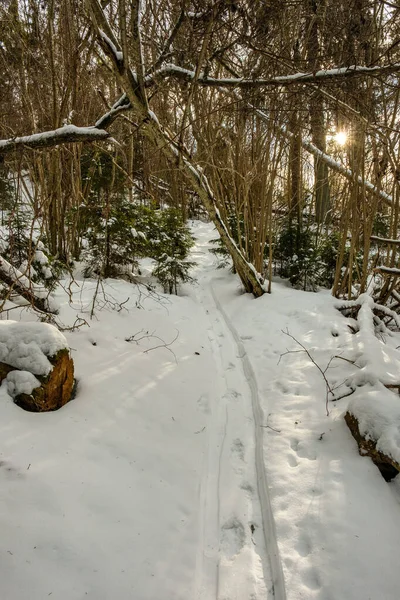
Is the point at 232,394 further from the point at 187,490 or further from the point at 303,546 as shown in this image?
the point at 303,546

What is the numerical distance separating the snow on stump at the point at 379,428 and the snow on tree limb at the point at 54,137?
131 inches

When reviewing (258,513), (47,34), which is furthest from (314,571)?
(47,34)

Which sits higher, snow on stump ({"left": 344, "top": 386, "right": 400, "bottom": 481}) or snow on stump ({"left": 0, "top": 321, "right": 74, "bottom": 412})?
snow on stump ({"left": 0, "top": 321, "right": 74, "bottom": 412})

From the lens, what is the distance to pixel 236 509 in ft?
7.63

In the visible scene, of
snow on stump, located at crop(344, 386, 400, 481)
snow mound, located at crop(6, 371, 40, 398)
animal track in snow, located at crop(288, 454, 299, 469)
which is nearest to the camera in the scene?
snow on stump, located at crop(344, 386, 400, 481)

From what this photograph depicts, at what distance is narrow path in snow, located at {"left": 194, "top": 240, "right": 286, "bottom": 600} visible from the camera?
1864 mm

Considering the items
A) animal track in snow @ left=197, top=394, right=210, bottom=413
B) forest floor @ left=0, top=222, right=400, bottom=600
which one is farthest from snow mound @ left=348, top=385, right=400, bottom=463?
animal track in snow @ left=197, top=394, right=210, bottom=413

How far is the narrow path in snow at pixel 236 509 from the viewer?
1.86 m

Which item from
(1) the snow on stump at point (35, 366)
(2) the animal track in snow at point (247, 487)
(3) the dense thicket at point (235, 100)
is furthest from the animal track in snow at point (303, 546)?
(3) the dense thicket at point (235, 100)

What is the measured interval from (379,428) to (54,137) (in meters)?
3.67

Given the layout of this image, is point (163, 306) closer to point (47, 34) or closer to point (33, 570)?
point (33, 570)

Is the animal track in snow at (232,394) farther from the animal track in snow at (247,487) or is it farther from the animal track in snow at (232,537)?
the animal track in snow at (232,537)

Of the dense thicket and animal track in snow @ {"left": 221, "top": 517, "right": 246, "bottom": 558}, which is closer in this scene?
animal track in snow @ {"left": 221, "top": 517, "right": 246, "bottom": 558}

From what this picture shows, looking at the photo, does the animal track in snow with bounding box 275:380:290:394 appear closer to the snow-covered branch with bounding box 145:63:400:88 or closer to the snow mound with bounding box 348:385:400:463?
the snow mound with bounding box 348:385:400:463
